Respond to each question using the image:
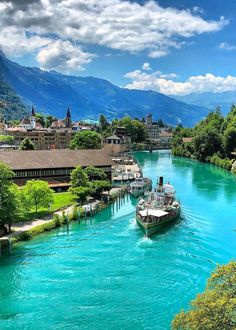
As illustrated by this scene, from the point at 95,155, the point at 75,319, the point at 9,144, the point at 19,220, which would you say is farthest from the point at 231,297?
the point at 9,144

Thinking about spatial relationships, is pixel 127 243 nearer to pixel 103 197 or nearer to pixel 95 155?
pixel 103 197

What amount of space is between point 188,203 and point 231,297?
1733 inches

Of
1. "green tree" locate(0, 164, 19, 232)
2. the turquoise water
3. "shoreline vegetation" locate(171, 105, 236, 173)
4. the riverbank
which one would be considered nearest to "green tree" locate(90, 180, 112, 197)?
the riverbank

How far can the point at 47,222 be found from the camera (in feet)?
147

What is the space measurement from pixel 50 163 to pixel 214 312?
159 feet

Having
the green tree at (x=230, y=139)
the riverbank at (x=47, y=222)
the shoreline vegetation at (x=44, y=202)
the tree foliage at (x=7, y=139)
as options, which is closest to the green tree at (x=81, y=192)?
the shoreline vegetation at (x=44, y=202)

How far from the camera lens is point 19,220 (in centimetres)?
4531

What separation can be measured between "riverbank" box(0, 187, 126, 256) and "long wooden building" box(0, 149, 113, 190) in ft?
28.5

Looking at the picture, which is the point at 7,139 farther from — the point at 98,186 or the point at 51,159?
the point at 98,186

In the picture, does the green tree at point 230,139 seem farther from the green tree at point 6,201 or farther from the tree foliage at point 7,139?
the green tree at point 6,201

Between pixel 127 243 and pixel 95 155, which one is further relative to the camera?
pixel 95 155

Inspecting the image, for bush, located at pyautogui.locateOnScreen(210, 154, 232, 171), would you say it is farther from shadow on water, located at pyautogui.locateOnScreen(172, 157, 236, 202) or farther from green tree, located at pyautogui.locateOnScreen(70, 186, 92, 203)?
green tree, located at pyautogui.locateOnScreen(70, 186, 92, 203)

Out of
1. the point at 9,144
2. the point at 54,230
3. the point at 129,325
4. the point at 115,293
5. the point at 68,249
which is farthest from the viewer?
the point at 9,144

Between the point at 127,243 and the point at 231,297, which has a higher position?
the point at 231,297
